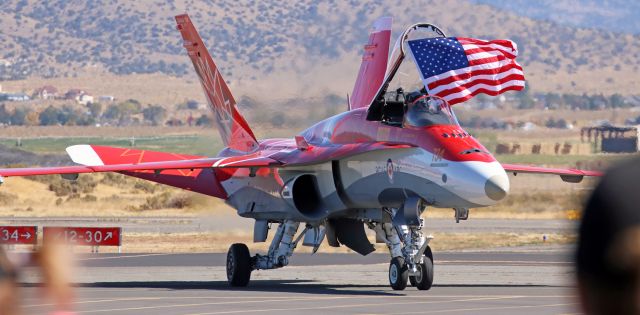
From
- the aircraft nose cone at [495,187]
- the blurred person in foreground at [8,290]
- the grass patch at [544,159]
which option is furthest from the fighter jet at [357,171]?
the grass patch at [544,159]

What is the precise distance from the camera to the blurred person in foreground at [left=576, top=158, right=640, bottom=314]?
1912 mm

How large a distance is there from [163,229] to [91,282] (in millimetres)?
24142

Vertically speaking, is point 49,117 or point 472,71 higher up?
point 472,71

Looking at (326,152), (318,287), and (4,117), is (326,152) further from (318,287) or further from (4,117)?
(4,117)

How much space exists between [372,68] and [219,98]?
125 inches

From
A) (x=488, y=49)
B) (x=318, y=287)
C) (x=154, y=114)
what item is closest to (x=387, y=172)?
(x=318, y=287)

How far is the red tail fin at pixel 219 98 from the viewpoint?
25828 mm

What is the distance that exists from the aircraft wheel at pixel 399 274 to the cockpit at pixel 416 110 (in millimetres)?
2149

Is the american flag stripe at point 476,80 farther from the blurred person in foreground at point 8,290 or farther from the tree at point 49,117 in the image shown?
the tree at point 49,117

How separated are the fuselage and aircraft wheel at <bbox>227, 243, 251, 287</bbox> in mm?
989

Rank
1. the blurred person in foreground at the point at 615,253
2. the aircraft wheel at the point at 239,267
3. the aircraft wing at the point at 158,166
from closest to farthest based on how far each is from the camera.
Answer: the blurred person in foreground at the point at 615,253 < the aircraft wing at the point at 158,166 < the aircraft wheel at the point at 239,267

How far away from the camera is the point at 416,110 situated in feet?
67.8

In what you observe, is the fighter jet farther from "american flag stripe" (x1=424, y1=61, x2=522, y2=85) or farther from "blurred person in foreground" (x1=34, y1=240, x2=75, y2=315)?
"blurred person in foreground" (x1=34, y1=240, x2=75, y2=315)

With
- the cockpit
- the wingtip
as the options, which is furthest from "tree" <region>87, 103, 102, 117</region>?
the cockpit
